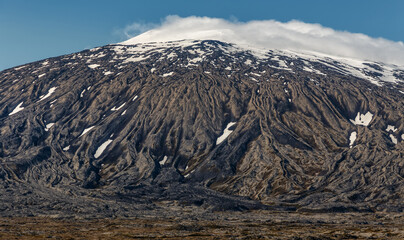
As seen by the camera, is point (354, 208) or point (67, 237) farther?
point (354, 208)

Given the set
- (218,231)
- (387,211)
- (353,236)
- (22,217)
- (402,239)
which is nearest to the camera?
(402,239)

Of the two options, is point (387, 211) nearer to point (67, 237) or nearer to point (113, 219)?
point (113, 219)

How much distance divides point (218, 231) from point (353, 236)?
39351 mm

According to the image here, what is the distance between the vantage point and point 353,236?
12794cm

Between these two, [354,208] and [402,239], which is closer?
[402,239]

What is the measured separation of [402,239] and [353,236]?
13.1m

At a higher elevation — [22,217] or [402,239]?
[402,239]

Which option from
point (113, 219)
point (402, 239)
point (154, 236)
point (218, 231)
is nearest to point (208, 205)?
point (113, 219)

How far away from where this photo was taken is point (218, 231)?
139375 mm

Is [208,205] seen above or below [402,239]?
below

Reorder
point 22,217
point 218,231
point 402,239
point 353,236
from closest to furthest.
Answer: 1. point 402,239
2. point 353,236
3. point 218,231
4. point 22,217

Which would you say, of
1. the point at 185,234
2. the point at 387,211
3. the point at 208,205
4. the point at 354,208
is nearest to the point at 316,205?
the point at 354,208

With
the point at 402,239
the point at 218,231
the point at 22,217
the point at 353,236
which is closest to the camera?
the point at 402,239

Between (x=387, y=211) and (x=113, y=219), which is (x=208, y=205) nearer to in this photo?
(x=113, y=219)
